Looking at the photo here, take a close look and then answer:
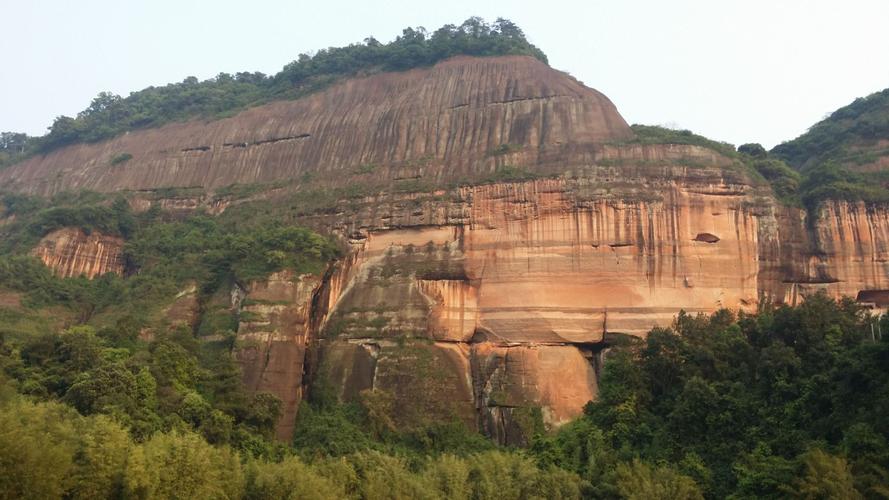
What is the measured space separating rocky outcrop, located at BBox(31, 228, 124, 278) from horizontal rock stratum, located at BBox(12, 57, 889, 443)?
9251 mm

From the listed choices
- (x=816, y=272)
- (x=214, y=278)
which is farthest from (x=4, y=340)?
(x=816, y=272)

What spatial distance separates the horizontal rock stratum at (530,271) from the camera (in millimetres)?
29578

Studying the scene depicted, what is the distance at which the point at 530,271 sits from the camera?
30.6m

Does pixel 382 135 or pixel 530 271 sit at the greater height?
pixel 382 135

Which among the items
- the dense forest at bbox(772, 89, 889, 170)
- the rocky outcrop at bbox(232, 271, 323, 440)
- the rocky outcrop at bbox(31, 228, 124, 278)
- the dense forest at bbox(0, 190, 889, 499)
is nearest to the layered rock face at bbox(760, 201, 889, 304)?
the dense forest at bbox(0, 190, 889, 499)

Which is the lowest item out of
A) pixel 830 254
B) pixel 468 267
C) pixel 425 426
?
pixel 425 426

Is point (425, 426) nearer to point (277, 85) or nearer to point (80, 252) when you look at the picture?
point (80, 252)

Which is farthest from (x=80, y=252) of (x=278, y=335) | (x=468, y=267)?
(x=468, y=267)

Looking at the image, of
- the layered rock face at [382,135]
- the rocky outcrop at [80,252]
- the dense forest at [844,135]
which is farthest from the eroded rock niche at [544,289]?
the rocky outcrop at [80,252]

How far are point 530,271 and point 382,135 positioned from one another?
454 inches

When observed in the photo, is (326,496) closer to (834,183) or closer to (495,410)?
(495,410)

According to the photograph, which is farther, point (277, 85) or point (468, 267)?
point (277, 85)

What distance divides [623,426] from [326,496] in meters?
9.35

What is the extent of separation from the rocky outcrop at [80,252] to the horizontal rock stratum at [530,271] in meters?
9.25
